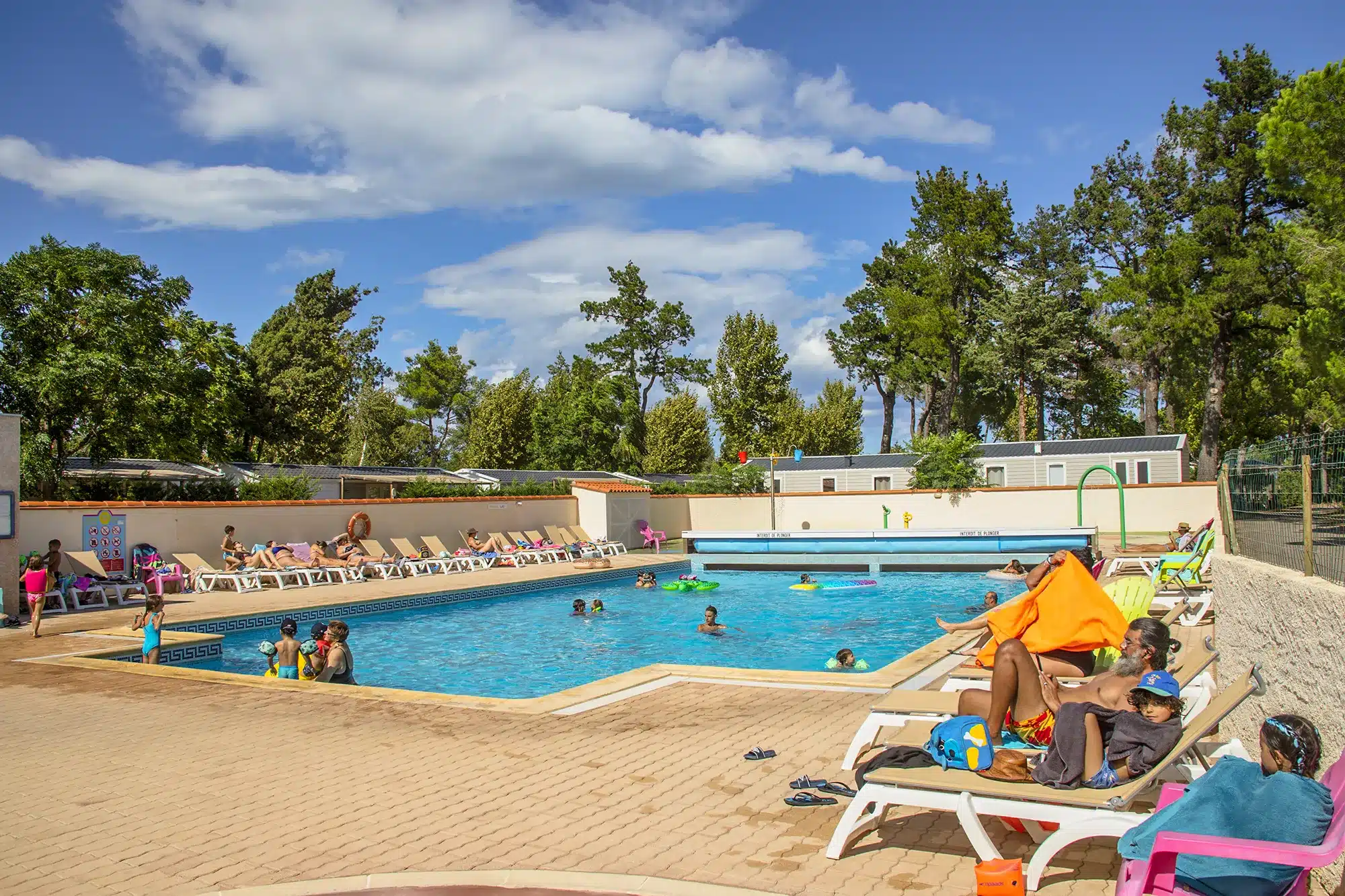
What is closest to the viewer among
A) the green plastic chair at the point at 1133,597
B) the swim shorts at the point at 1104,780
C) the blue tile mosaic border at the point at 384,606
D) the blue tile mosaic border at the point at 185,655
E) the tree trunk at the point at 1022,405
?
the swim shorts at the point at 1104,780

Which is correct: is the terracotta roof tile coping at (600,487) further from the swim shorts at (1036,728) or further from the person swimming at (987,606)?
the swim shorts at (1036,728)

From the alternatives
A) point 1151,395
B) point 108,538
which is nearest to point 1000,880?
point 108,538

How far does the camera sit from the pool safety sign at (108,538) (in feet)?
52.9

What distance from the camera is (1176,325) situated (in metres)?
29.2

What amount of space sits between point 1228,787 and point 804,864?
175 centimetres

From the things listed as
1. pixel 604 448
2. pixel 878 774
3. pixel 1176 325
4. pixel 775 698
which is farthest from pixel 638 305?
pixel 878 774

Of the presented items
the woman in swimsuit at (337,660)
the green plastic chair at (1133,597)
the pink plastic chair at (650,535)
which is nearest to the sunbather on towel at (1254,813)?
the green plastic chair at (1133,597)

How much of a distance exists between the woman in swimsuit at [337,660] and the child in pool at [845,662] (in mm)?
5765

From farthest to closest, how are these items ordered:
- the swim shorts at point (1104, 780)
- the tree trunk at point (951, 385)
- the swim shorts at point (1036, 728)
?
the tree trunk at point (951, 385) < the swim shorts at point (1036, 728) < the swim shorts at point (1104, 780)

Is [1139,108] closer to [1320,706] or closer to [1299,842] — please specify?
[1320,706]

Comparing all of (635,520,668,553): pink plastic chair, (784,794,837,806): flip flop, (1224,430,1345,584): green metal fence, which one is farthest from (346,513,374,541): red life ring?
(1224,430,1345,584): green metal fence

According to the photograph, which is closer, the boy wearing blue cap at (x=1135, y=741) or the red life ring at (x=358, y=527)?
the boy wearing blue cap at (x=1135, y=741)

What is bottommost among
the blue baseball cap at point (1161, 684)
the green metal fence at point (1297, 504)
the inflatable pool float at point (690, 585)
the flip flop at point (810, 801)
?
the inflatable pool float at point (690, 585)

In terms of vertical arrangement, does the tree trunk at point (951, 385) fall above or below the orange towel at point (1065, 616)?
above
